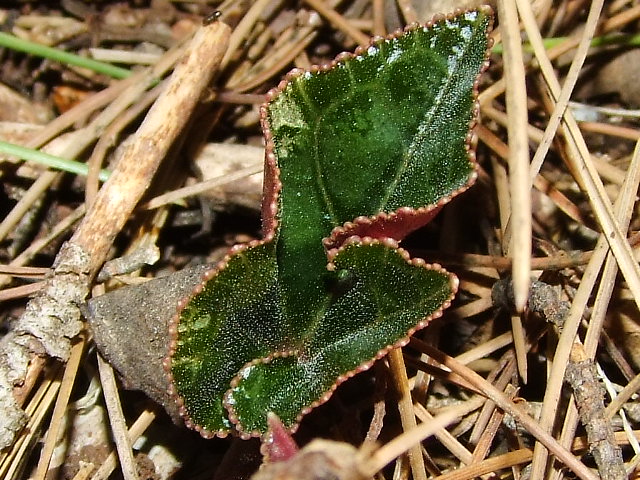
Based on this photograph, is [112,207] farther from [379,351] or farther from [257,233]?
[379,351]

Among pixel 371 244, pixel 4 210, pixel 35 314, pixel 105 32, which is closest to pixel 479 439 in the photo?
pixel 371 244

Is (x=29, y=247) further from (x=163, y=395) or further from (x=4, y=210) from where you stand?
(x=163, y=395)

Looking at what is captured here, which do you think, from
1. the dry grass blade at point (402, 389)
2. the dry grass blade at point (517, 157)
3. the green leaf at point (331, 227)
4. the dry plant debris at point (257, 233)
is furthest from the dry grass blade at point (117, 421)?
the dry grass blade at point (517, 157)

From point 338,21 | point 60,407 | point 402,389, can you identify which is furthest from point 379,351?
point 338,21

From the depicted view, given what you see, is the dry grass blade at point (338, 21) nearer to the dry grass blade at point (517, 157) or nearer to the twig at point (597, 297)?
the dry grass blade at point (517, 157)

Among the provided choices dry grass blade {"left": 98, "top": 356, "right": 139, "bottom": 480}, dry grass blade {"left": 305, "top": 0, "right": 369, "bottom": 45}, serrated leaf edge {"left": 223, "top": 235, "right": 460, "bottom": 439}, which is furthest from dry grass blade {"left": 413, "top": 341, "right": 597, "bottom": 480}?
dry grass blade {"left": 305, "top": 0, "right": 369, "bottom": 45}

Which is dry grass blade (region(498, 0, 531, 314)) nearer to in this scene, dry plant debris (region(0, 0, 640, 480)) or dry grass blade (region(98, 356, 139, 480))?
dry plant debris (region(0, 0, 640, 480))
